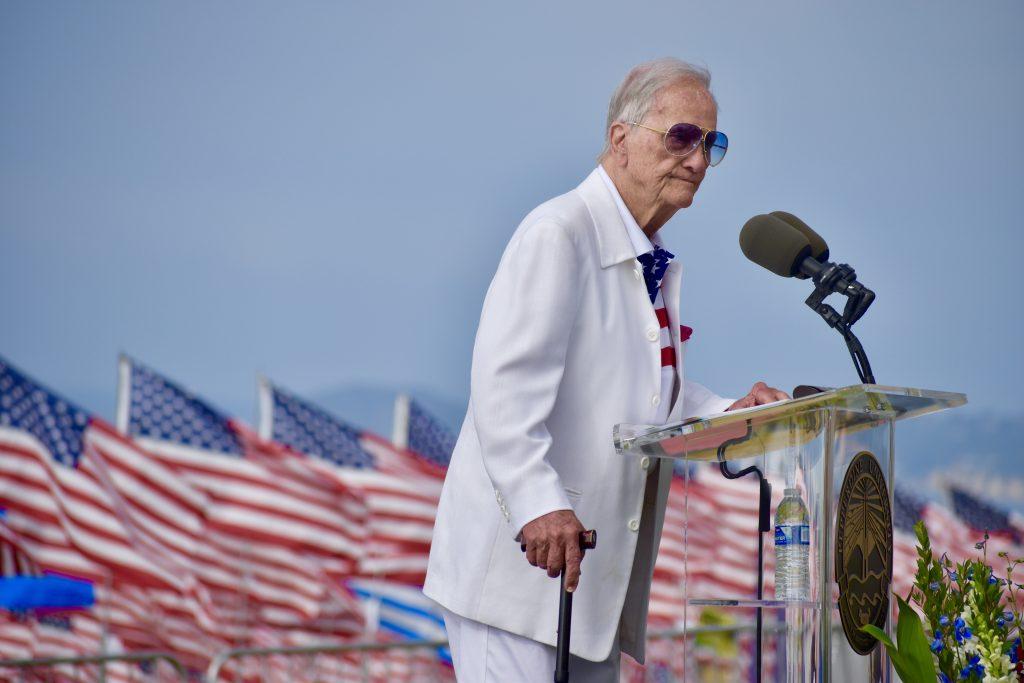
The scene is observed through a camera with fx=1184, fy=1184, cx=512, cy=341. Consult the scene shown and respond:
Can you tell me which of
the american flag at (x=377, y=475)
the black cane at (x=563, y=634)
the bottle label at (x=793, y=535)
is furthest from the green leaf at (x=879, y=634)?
the american flag at (x=377, y=475)

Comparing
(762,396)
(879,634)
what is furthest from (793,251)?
(879,634)

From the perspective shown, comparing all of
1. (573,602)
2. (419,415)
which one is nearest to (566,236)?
(573,602)

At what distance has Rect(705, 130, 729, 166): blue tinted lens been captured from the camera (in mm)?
1907

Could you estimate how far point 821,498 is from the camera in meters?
1.61

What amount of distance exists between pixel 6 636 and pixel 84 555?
0.64 metres

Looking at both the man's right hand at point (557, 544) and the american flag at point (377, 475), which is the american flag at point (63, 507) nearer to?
the american flag at point (377, 475)

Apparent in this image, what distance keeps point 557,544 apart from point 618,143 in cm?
71

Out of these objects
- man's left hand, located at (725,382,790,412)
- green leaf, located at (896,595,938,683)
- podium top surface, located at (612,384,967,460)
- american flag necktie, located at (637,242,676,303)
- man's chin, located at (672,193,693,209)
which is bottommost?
green leaf, located at (896,595,938,683)

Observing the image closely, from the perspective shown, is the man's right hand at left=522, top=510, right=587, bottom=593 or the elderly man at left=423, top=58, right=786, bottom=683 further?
the elderly man at left=423, top=58, right=786, bottom=683

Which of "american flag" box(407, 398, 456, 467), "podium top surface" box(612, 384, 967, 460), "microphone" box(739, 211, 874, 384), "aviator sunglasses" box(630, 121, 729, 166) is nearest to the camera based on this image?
"podium top surface" box(612, 384, 967, 460)

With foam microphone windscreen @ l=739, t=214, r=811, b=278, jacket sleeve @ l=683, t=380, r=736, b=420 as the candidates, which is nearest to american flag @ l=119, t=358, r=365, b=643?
jacket sleeve @ l=683, t=380, r=736, b=420

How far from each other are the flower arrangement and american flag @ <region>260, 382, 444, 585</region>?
19.3ft

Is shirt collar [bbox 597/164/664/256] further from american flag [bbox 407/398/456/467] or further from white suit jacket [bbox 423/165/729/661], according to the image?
american flag [bbox 407/398/456/467]

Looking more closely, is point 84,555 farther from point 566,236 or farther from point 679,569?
point 566,236
